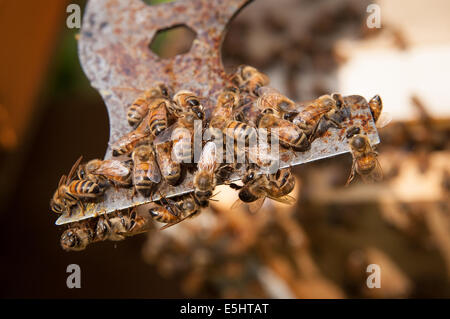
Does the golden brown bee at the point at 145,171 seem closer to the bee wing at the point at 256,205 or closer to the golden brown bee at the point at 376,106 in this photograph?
the bee wing at the point at 256,205

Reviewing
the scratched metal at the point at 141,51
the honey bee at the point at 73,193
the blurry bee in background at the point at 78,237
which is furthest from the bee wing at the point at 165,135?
the blurry bee in background at the point at 78,237

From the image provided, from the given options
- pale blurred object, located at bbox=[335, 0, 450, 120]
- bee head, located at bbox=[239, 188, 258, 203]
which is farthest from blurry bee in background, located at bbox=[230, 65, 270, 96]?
pale blurred object, located at bbox=[335, 0, 450, 120]

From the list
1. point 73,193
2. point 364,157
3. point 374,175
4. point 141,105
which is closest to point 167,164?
point 141,105

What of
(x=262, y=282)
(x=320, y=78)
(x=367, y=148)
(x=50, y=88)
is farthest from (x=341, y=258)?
(x=50, y=88)

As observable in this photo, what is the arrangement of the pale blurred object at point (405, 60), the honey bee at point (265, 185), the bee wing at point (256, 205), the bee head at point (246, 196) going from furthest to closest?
1. the pale blurred object at point (405, 60)
2. the bee wing at point (256, 205)
3. the bee head at point (246, 196)
4. the honey bee at point (265, 185)

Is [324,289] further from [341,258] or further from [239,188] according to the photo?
[239,188]

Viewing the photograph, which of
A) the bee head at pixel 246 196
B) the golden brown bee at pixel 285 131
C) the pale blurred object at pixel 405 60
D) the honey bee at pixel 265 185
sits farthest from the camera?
the pale blurred object at pixel 405 60

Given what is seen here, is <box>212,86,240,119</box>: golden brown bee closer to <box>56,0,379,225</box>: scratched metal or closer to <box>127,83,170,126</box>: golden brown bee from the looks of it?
<box>56,0,379,225</box>: scratched metal

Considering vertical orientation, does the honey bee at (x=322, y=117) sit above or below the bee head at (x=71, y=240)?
above
